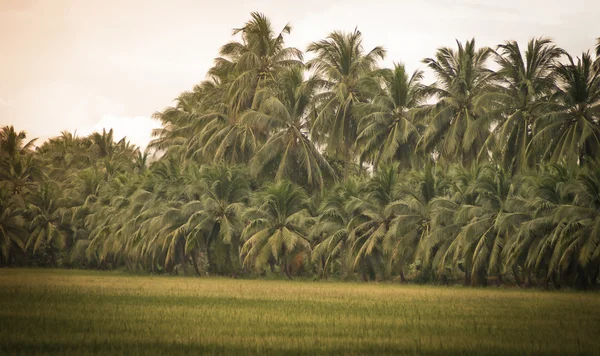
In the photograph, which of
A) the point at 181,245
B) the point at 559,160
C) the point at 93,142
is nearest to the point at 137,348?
the point at 559,160

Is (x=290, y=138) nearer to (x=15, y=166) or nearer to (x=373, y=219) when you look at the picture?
(x=373, y=219)

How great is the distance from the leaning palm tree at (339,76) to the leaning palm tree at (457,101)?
435 cm

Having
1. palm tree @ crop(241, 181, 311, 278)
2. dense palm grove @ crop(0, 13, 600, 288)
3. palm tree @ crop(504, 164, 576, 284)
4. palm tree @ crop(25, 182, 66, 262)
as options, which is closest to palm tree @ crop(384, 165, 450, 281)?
dense palm grove @ crop(0, 13, 600, 288)

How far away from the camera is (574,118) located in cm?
3158

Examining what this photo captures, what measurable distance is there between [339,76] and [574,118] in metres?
15.0

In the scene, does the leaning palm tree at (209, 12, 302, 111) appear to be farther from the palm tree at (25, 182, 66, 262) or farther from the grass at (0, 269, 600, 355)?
the grass at (0, 269, 600, 355)

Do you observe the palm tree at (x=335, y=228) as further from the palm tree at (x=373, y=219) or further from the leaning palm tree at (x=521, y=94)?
the leaning palm tree at (x=521, y=94)

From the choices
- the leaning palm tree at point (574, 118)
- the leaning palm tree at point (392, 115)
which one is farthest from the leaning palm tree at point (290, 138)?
Answer: the leaning palm tree at point (574, 118)

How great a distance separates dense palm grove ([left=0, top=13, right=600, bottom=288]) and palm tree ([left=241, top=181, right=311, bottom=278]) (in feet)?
0.32

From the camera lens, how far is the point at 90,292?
2306 cm

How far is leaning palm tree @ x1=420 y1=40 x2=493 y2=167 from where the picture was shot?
38.6m

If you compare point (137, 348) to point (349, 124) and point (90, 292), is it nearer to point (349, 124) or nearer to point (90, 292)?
point (90, 292)

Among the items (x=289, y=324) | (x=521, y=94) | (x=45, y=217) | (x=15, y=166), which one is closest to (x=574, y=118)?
(x=521, y=94)

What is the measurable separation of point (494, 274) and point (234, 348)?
2172cm
